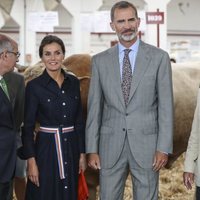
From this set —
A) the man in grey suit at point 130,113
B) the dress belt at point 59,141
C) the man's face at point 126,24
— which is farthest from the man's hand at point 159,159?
the man's face at point 126,24

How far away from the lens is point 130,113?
308 centimetres

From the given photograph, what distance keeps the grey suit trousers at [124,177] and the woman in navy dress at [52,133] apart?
222 mm

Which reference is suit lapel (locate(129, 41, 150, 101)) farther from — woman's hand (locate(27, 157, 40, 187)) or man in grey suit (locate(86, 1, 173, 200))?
woman's hand (locate(27, 157, 40, 187))

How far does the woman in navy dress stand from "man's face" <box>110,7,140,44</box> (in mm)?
411

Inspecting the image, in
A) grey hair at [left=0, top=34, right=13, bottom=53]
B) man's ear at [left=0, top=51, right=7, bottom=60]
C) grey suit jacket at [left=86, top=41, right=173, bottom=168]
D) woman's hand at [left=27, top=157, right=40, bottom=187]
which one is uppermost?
grey hair at [left=0, top=34, right=13, bottom=53]

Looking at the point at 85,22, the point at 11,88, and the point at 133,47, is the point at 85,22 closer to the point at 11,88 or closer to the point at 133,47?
the point at 11,88

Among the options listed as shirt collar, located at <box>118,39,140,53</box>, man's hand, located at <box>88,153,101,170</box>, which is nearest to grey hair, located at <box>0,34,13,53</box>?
shirt collar, located at <box>118,39,140,53</box>

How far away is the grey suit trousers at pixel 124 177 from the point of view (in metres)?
3.12

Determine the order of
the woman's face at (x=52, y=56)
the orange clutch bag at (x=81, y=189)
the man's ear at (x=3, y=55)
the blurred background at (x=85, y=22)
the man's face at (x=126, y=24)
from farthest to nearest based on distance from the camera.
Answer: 1. the blurred background at (x=85, y=22)
2. the orange clutch bag at (x=81, y=189)
3. the woman's face at (x=52, y=56)
4. the man's face at (x=126, y=24)
5. the man's ear at (x=3, y=55)

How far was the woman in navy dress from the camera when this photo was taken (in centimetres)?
315

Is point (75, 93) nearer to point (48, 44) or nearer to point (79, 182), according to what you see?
point (48, 44)

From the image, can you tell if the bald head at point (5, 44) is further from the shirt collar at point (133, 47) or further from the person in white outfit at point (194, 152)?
the person in white outfit at point (194, 152)

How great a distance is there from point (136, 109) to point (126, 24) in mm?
533

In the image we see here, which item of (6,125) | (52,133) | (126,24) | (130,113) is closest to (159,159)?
(130,113)
